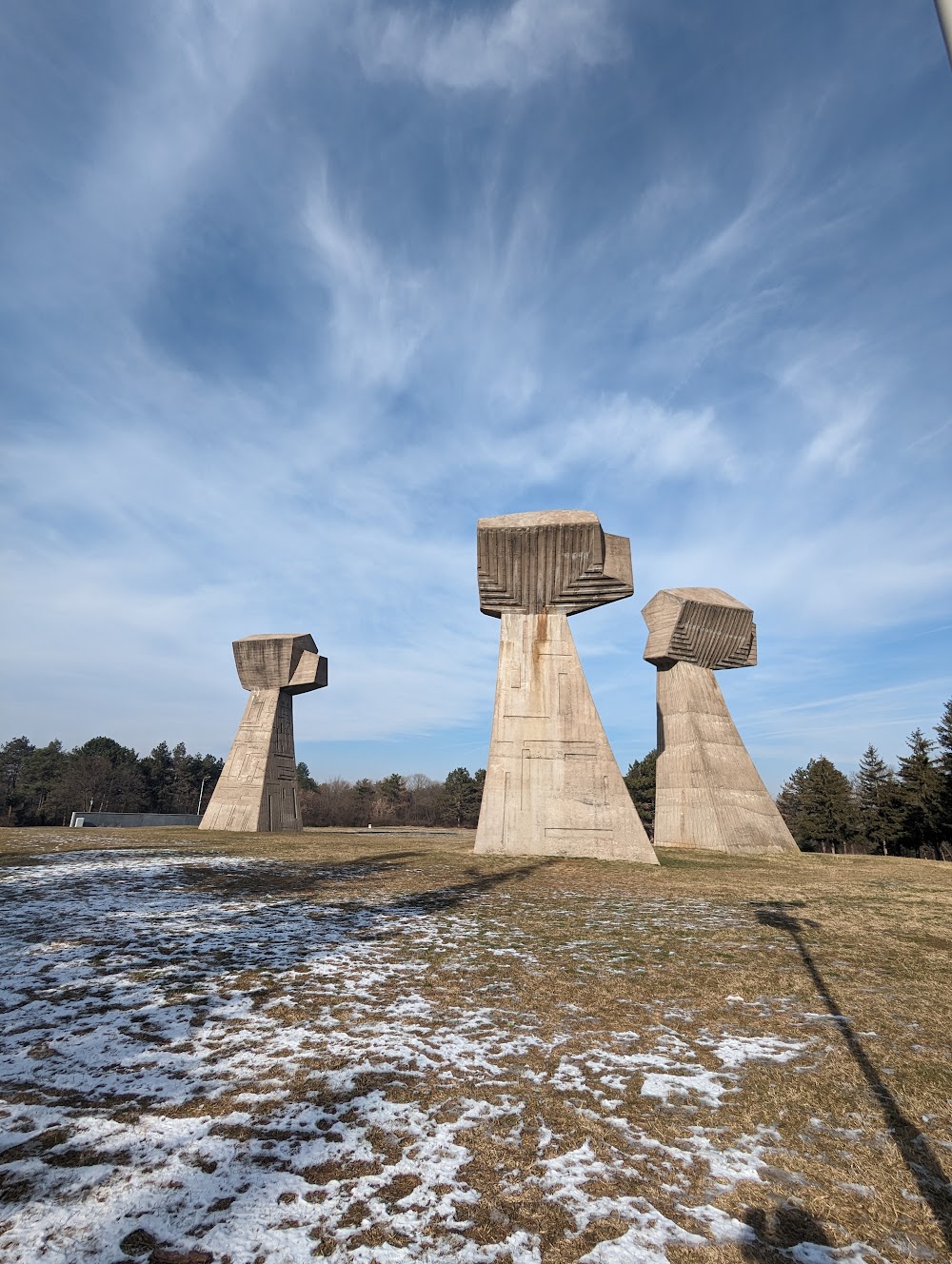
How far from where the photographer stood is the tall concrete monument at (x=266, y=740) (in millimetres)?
25438

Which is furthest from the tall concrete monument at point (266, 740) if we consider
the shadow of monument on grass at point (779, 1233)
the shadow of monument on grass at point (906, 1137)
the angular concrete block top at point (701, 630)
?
the shadow of monument on grass at point (779, 1233)

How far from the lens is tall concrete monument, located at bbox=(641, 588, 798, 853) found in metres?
21.2

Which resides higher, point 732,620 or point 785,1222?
point 732,620

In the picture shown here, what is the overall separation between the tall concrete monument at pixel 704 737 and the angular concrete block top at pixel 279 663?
14329 millimetres

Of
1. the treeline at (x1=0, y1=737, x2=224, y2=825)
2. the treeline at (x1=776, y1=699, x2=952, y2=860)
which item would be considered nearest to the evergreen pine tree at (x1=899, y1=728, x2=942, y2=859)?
the treeline at (x1=776, y1=699, x2=952, y2=860)

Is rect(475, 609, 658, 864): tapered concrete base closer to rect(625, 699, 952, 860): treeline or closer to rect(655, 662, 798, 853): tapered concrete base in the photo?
rect(655, 662, 798, 853): tapered concrete base

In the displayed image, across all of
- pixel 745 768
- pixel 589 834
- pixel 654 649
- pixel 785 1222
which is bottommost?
pixel 785 1222

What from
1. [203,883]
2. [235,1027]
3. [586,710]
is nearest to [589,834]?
[586,710]

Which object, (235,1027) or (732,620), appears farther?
(732,620)

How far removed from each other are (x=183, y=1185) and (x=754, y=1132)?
8.89 feet

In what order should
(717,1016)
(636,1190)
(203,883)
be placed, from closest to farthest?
(636,1190) → (717,1016) → (203,883)

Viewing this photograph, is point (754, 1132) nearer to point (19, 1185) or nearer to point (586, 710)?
point (19, 1185)

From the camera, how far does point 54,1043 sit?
12.8 ft

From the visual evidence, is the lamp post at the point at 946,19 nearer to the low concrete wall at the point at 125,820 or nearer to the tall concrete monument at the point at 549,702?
the tall concrete monument at the point at 549,702
